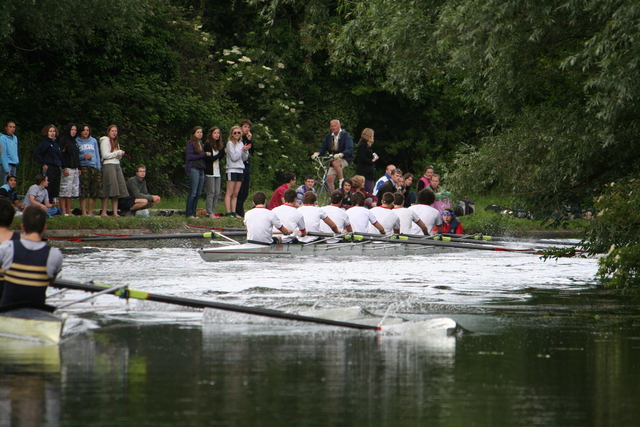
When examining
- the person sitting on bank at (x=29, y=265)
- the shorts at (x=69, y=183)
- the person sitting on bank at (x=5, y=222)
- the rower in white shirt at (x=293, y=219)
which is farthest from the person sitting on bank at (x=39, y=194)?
the person sitting on bank at (x=29, y=265)

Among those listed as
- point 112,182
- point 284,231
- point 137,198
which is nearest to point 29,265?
point 284,231

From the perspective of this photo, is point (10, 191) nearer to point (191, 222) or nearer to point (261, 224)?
point (191, 222)

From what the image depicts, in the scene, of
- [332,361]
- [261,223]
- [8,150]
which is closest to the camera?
[332,361]

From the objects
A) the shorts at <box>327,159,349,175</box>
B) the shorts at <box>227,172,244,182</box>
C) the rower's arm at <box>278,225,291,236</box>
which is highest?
the shorts at <box>327,159,349,175</box>

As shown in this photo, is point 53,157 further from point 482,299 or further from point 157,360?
point 157,360

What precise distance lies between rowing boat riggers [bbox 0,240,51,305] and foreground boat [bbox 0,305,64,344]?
79 millimetres

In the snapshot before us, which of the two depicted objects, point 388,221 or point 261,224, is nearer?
point 261,224

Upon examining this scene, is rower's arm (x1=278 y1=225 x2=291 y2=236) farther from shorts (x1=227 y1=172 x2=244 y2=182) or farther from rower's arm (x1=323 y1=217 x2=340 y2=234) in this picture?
shorts (x1=227 y1=172 x2=244 y2=182)

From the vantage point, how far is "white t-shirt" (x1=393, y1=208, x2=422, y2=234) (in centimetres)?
1961

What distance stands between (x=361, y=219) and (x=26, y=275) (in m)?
11.2

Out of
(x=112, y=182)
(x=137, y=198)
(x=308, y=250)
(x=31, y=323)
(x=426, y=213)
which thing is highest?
(x=112, y=182)

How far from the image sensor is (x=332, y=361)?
787 centimetres

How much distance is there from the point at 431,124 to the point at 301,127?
7721 millimetres

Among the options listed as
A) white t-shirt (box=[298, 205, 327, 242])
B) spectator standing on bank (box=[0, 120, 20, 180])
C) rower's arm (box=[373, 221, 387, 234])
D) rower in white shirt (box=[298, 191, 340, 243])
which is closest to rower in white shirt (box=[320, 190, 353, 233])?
rower in white shirt (box=[298, 191, 340, 243])
